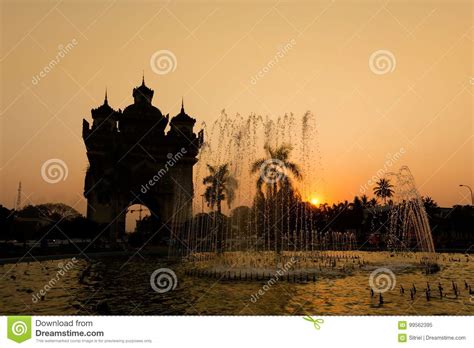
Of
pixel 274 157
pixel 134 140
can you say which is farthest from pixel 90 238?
pixel 274 157

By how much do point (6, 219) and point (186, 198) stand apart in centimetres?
2049

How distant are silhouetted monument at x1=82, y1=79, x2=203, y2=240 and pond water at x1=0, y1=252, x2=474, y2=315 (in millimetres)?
30183
